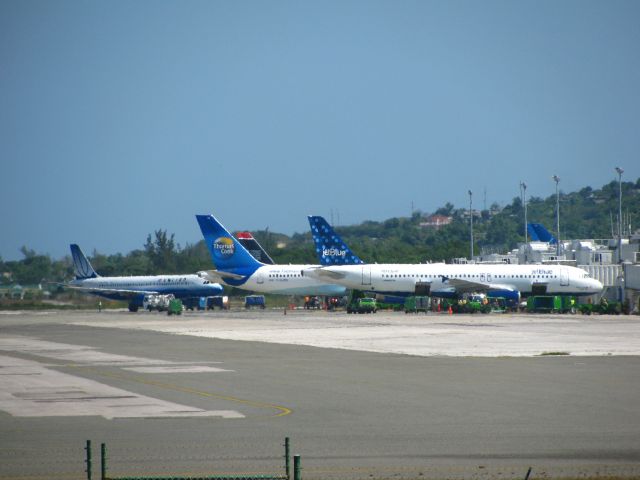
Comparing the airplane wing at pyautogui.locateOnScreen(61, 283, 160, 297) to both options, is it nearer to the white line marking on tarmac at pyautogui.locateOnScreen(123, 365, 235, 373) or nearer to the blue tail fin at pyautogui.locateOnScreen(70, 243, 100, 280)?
the blue tail fin at pyautogui.locateOnScreen(70, 243, 100, 280)

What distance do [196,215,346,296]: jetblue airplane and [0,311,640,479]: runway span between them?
6019 cm

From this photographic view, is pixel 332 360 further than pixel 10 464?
Yes

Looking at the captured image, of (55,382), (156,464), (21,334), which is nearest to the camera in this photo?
(156,464)

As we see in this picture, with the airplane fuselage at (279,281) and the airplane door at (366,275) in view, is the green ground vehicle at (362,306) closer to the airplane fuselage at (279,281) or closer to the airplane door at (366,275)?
the airplane door at (366,275)

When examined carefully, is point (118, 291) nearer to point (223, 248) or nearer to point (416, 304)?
point (223, 248)

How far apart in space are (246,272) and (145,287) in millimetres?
21488

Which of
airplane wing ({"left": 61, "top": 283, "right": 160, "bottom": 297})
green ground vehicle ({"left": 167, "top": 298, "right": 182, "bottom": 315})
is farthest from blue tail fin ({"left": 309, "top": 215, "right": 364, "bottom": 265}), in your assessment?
airplane wing ({"left": 61, "top": 283, "right": 160, "bottom": 297})

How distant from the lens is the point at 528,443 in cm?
1977

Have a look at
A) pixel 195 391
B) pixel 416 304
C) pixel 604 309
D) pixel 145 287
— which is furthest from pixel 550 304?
pixel 195 391

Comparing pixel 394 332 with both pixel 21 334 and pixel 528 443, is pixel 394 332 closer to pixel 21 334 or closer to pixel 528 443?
pixel 21 334

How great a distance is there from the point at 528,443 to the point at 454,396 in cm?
761

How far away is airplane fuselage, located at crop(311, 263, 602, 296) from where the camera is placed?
98625 mm

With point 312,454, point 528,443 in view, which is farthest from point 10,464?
point 528,443

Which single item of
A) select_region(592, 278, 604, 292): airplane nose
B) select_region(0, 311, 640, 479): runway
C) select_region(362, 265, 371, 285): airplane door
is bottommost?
select_region(0, 311, 640, 479): runway
